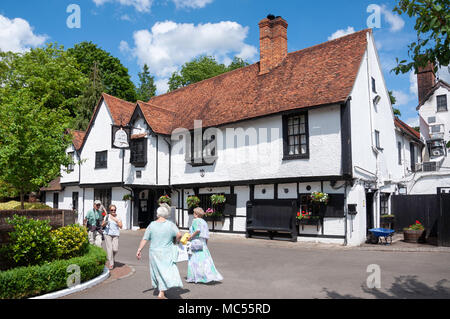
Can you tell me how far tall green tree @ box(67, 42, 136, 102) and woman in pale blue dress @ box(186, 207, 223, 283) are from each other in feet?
127

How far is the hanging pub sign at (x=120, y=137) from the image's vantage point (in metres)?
21.7

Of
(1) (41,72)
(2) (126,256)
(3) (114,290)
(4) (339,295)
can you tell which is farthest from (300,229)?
(1) (41,72)

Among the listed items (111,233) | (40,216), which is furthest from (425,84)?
(40,216)

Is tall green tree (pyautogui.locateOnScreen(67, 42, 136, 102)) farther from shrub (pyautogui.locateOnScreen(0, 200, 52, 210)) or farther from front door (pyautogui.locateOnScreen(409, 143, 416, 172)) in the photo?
front door (pyautogui.locateOnScreen(409, 143, 416, 172))

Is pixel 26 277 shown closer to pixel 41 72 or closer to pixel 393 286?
pixel 393 286

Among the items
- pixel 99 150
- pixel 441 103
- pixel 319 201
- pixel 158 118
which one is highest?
pixel 441 103

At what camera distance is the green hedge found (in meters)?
6.75

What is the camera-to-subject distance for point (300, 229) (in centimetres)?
1688

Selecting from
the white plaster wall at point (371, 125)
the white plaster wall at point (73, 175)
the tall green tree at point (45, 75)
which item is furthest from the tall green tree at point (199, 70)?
the white plaster wall at point (371, 125)

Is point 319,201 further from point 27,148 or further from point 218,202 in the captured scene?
point 27,148

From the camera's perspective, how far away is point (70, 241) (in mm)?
8805

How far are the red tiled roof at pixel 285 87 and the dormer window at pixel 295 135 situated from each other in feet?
2.16

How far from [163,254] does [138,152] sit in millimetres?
16430

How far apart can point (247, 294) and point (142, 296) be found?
6.96 feet
